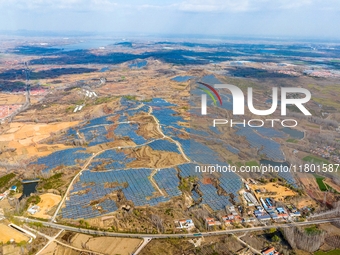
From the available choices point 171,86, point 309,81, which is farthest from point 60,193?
point 309,81

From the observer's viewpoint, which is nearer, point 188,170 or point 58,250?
point 58,250

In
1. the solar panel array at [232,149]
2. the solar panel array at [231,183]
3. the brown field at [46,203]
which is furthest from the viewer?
the solar panel array at [232,149]

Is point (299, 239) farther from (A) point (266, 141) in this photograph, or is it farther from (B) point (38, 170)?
(B) point (38, 170)

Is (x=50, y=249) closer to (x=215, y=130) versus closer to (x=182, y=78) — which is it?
(x=215, y=130)

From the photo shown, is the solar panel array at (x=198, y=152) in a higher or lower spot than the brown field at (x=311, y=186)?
higher

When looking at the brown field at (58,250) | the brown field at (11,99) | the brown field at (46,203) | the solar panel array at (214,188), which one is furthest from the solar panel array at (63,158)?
the brown field at (11,99)

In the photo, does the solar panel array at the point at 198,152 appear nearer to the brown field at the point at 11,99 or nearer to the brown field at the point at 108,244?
the brown field at the point at 108,244

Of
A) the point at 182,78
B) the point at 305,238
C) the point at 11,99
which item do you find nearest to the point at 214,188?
the point at 305,238
